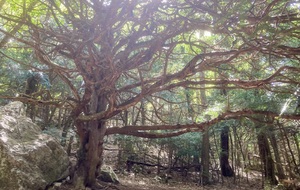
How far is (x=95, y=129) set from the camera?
207 inches

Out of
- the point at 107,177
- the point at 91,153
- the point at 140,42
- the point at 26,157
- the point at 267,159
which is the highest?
the point at 140,42

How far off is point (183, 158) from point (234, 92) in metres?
3.53

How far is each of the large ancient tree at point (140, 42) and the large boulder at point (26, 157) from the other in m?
0.50

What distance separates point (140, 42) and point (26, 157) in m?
2.77

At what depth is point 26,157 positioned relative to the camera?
417cm

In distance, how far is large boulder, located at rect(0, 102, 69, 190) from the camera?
3.80 meters

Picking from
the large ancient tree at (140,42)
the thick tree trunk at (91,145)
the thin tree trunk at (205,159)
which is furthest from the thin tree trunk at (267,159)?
the thick tree trunk at (91,145)

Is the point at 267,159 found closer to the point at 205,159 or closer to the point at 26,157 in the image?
the point at 205,159

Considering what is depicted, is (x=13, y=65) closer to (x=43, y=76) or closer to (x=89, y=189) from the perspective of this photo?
(x=43, y=76)

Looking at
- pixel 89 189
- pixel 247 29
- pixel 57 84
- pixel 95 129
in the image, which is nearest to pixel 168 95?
pixel 57 84

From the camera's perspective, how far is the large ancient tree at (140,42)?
3.44m

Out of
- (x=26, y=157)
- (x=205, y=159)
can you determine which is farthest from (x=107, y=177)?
(x=205, y=159)

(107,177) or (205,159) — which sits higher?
(205,159)

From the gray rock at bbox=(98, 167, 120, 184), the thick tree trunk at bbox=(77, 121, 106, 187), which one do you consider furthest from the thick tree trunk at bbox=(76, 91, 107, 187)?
the gray rock at bbox=(98, 167, 120, 184)
